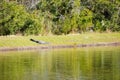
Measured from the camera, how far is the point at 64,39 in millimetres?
52219

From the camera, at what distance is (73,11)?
60.7 meters

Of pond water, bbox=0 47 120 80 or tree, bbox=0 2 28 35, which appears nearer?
pond water, bbox=0 47 120 80

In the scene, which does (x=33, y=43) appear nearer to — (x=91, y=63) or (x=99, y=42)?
(x=99, y=42)

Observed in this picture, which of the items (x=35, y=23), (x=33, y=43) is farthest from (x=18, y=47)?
(x=35, y=23)

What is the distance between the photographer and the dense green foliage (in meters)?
55.3

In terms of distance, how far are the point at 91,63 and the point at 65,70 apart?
14.4 feet

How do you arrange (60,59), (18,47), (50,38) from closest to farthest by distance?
(60,59), (18,47), (50,38)

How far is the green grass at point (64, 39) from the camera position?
49.0m

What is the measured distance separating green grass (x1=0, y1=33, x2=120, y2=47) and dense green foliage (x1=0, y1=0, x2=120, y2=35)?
4234 millimetres

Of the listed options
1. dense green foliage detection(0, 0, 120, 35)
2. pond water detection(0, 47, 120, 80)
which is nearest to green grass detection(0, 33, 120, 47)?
dense green foliage detection(0, 0, 120, 35)

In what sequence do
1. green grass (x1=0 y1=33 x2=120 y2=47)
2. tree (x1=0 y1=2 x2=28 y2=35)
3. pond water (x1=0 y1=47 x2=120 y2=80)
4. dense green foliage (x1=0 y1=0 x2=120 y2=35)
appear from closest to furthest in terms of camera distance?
pond water (x1=0 y1=47 x2=120 y2=80)
green grass (x1=0 y1=33 x2=120 y2=47)
tree (x1=0 y1=2 x2=28 y2=35)
dense green foliage (x1=0 y1=0 x2=120 y2=35)

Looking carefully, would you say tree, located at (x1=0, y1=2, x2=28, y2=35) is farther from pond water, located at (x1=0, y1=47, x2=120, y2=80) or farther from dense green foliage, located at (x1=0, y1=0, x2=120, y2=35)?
pond water, located at (x1=0, y1=47, x2=120, y2=80)

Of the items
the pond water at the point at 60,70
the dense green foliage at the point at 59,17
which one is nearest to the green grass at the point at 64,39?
the dense green foliage at the point at 59,17

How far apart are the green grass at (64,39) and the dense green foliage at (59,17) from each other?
423 centimetres
